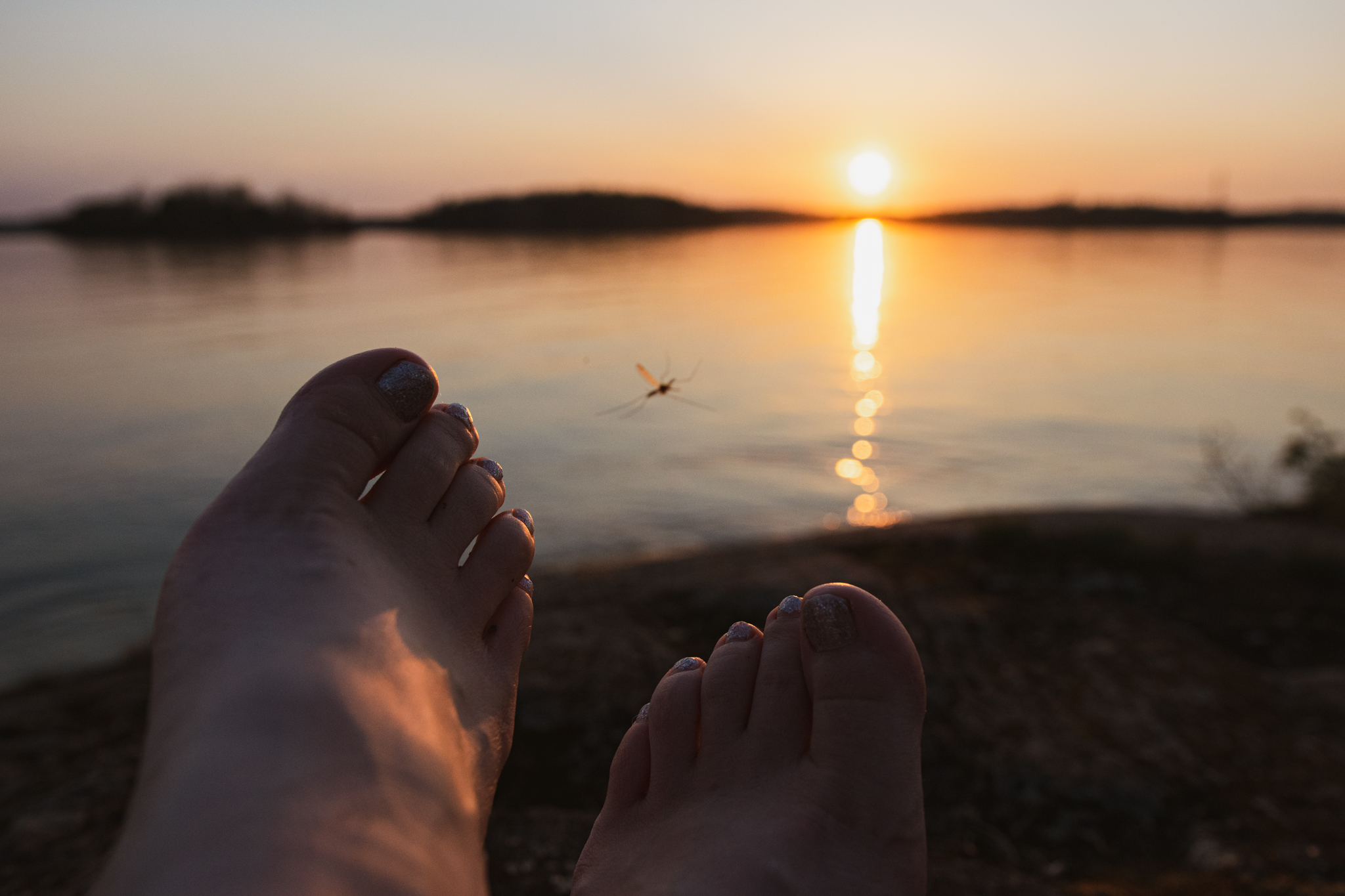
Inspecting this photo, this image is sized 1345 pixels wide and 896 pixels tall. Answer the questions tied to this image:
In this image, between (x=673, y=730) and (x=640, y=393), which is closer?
(x=673, y=730)

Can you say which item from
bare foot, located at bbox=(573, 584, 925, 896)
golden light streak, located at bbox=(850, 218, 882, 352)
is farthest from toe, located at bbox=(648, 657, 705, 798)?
golden light streak, located at bbox=(850, 218, 882, 352)

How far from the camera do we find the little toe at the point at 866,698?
4.48 feet

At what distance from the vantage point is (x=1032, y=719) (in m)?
2.02

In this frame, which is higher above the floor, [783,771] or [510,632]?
[510,632]

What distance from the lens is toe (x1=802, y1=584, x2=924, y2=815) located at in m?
1.37

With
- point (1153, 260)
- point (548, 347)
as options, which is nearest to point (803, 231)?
point (1153, 260)

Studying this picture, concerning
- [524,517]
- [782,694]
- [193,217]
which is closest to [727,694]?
[782,694]

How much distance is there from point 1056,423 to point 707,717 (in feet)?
Answer: 21.2

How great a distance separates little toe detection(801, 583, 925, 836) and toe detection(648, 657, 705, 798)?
25 centimetres

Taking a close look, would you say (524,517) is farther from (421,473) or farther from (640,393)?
(640,393)

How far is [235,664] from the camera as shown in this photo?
42.6 inches

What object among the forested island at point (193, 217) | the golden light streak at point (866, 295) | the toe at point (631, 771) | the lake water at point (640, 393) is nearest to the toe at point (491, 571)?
the toe at point (631, 771)

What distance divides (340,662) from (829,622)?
819mm

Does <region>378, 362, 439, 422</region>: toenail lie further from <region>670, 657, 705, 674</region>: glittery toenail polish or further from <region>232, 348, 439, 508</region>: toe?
<region>670, 657, 705, 674</region>: glittery toenail polish
